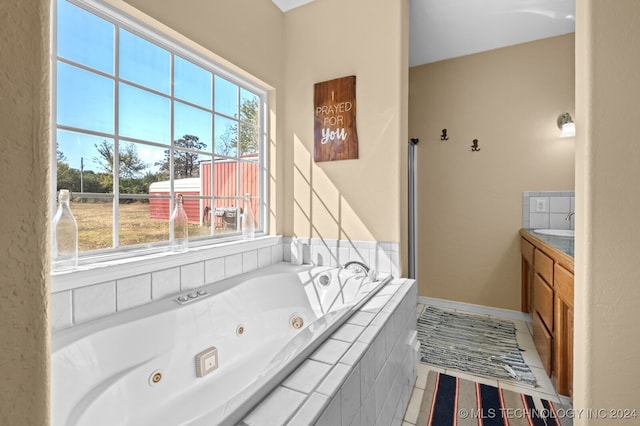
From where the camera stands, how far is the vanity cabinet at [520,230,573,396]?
152cm

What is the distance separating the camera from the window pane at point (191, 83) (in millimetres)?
1736

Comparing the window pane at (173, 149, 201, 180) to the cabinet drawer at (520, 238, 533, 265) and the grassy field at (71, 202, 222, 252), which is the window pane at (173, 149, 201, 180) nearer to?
the grassy field at (71, 202, 222, 252)

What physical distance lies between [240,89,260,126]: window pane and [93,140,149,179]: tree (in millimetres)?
903

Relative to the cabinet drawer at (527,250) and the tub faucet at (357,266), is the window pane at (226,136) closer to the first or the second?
the tub faucet at (357,266)

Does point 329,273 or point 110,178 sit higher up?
point 110,178

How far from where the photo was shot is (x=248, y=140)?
2.29 m

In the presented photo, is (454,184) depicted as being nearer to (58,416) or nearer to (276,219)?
(276,219)

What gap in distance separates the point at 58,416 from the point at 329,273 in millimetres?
1448

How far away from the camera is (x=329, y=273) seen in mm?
2035

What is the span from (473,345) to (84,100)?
2904 mm

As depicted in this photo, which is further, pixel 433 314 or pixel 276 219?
pixel 433 314

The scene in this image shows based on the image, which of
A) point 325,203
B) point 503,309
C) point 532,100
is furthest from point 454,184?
point 325,203

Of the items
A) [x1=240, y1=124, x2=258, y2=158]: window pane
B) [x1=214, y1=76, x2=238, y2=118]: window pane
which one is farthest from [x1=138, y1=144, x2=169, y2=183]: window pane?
[x1=240, y1=124, x2=258, y2=158]: window pane

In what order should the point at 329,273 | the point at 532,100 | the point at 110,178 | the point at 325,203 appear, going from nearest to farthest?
the point at 110,178 → the point at 329,273 → the point at 325,203 → the point at 532,100
